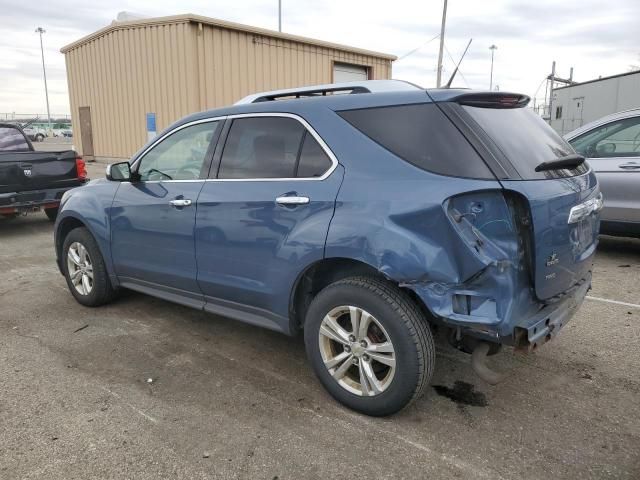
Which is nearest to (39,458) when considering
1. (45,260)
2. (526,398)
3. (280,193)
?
(280,193)

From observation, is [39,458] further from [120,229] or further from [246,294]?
[120,229]

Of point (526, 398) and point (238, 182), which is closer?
point (526, 398)

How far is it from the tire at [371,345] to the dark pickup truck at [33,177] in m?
6.52

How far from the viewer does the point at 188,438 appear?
2.69 m

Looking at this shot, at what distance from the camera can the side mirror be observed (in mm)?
4160

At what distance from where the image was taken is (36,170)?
7938 mm

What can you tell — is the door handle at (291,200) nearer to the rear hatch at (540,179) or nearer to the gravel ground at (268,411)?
the rear hatch at (540,179)

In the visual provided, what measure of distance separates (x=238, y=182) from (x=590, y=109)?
2213 centimetres

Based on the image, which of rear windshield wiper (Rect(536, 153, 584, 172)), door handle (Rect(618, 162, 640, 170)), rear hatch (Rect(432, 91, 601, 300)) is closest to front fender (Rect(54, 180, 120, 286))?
rear hatch (Rect(432, 91, 601, 300))

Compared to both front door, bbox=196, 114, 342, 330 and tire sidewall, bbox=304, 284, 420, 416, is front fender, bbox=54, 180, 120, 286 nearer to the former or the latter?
front door, bbox=196, 114, 342, 330

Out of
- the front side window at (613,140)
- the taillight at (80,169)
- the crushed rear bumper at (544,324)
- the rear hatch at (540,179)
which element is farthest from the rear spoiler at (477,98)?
the taillight at (80,169)

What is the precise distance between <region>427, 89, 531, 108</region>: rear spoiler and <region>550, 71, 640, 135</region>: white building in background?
18.5 metres

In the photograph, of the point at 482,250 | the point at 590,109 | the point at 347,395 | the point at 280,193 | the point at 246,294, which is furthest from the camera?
the point at 590,109

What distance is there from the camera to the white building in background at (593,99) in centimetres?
1859
